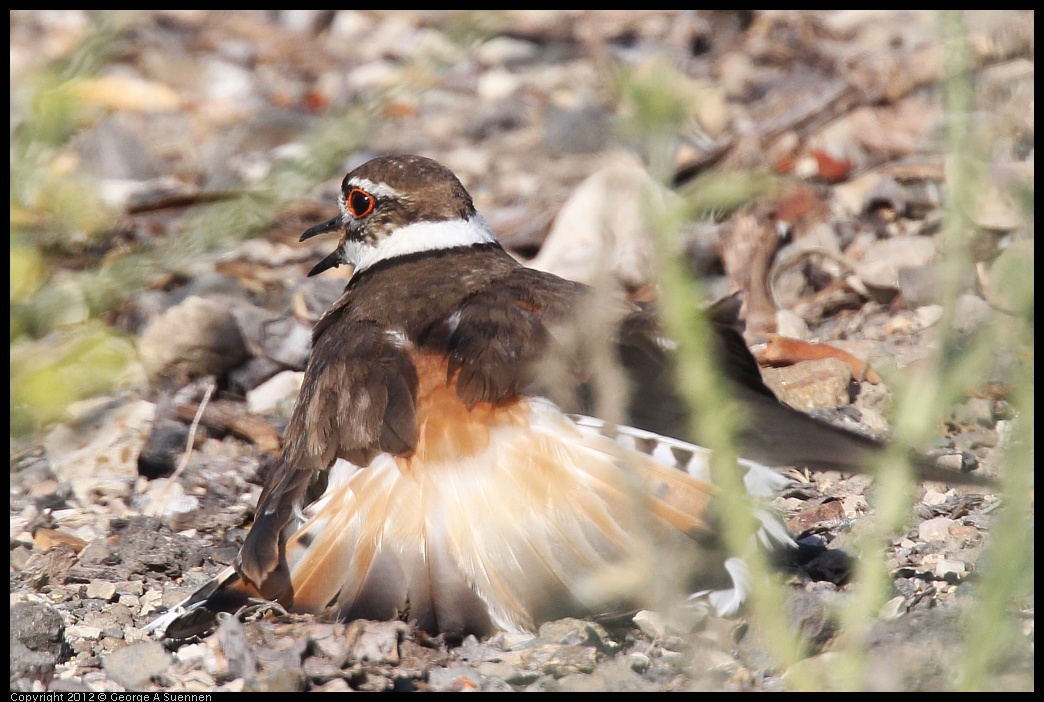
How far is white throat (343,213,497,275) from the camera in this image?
14.6ft

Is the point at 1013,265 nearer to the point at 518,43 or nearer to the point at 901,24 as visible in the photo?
the point at 901,24

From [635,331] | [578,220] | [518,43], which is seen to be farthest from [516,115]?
[635,331]

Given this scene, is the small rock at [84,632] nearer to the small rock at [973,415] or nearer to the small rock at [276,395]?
the small rock at [276,395]

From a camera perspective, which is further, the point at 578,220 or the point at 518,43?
the point at 518,43

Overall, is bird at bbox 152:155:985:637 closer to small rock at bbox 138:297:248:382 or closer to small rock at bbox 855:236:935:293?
small rock at bbox 138:297:248:382

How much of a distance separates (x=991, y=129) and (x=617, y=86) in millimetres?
934

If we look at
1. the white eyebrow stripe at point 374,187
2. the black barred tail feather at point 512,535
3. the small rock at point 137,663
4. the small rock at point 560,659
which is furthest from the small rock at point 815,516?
the white eyebrow stripe at point 374,187

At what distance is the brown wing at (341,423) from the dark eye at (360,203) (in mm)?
1132

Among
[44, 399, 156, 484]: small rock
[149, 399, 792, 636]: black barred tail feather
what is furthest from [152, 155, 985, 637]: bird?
[44, 399, 156, 484]: small rock

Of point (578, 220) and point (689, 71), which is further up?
point (689, 71)

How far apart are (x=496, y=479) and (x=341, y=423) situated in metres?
0.51

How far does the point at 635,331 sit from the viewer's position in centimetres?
311

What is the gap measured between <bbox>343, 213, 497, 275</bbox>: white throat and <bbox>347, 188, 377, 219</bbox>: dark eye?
121 mm

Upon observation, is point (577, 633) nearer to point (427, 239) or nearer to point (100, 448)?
point (427, 239)
